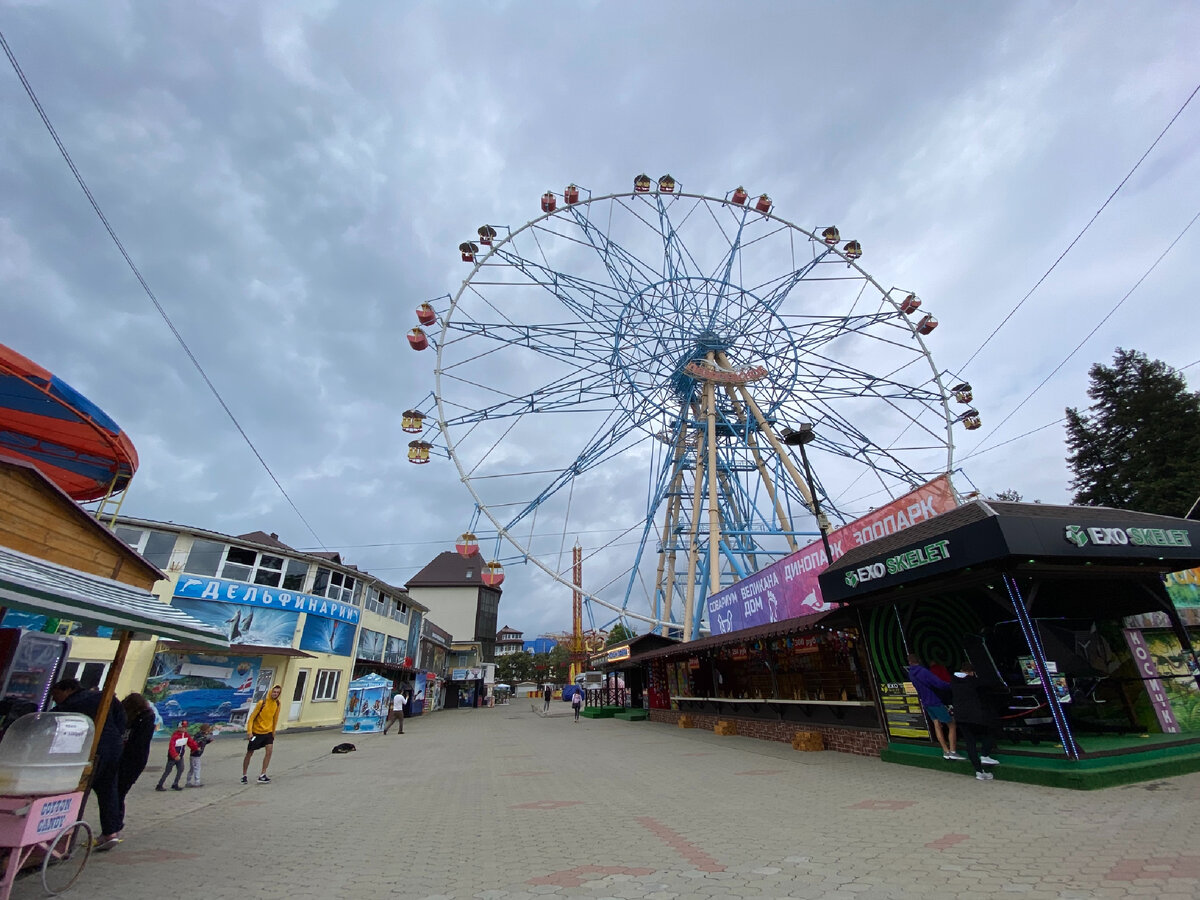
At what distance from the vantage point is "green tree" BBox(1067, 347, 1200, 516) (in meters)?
30.2

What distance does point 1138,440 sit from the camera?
3300cm

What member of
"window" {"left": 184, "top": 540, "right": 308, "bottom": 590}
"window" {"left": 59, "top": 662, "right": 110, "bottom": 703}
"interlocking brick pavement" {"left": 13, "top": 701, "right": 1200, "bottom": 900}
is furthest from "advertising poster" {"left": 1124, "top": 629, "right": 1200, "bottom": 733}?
"window" {"left": 184, "top": 540, "right": 308, "bottom": 590}

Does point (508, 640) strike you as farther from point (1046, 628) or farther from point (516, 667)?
point (1046, 628)

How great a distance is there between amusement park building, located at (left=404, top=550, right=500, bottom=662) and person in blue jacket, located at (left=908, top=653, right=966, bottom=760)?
180 feet

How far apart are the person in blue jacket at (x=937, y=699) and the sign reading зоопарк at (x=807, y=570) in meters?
3.44

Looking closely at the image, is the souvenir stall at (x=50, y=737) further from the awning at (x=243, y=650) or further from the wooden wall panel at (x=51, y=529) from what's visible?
the awning at (x=243, y=650)

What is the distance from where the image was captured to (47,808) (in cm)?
428

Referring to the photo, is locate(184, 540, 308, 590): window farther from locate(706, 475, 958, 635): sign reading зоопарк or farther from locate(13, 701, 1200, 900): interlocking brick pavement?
locate(706, 475, 958, 635): sign reading зоопарк

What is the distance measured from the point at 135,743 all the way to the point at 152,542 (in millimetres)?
19083

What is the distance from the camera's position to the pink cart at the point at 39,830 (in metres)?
3.99

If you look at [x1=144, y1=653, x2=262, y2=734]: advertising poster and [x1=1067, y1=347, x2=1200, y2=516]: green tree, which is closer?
[x1=144, y1=653, x2=262, y2=734]: advertising poster

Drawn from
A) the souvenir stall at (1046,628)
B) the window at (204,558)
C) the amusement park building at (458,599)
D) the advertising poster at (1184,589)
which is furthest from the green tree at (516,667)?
the advertising poster at (1184,589)

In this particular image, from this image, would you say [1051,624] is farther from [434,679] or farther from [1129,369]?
[434,679]

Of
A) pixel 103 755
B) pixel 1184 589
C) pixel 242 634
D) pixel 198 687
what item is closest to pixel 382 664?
pixel 242 634
